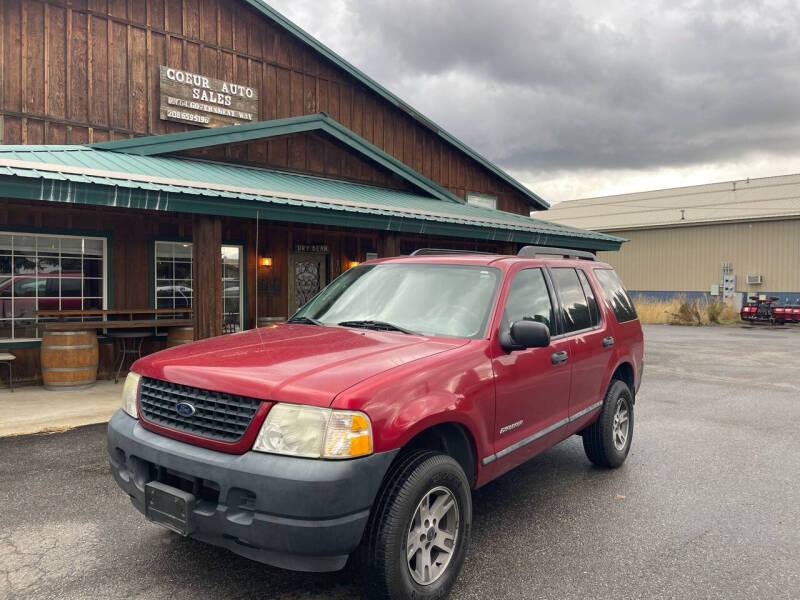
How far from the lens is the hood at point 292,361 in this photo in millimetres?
2654

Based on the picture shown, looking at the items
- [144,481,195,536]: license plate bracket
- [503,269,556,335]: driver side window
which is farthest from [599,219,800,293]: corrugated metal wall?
[144,481,195,536]: license plate bracket

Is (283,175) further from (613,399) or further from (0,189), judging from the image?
(613,399)

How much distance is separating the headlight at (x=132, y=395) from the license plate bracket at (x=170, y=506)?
0.55 metres

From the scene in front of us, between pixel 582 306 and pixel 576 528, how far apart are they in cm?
179

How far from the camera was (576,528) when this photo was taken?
153 inches

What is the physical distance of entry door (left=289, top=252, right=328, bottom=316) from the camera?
42.8 ft

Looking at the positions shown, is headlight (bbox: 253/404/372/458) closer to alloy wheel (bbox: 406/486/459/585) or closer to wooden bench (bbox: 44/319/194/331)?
alloy wheel (bbox: 406/486/459/585)

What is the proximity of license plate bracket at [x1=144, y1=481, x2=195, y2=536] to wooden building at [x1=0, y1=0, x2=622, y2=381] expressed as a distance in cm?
526

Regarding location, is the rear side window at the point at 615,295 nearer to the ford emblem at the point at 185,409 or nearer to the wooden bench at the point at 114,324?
the ford emblem at the point at 185,409

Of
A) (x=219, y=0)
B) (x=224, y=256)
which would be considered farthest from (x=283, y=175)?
(x=219, y=0)

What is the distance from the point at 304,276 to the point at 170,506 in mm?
10737

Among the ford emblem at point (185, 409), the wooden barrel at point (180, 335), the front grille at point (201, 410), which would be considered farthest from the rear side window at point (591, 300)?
the wooden barrel at point (180, 335)

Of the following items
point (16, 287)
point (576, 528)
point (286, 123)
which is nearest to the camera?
point (576, 528)

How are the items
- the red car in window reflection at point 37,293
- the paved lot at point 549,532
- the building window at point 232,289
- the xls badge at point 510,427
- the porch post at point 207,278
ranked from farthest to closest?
1. the building window at point 232,289
2. the red car in window reflection at point 37,293
3. the porch post at point 207,278
4. the xls badge at point 510,427
5. the paved lot at point 549,532
